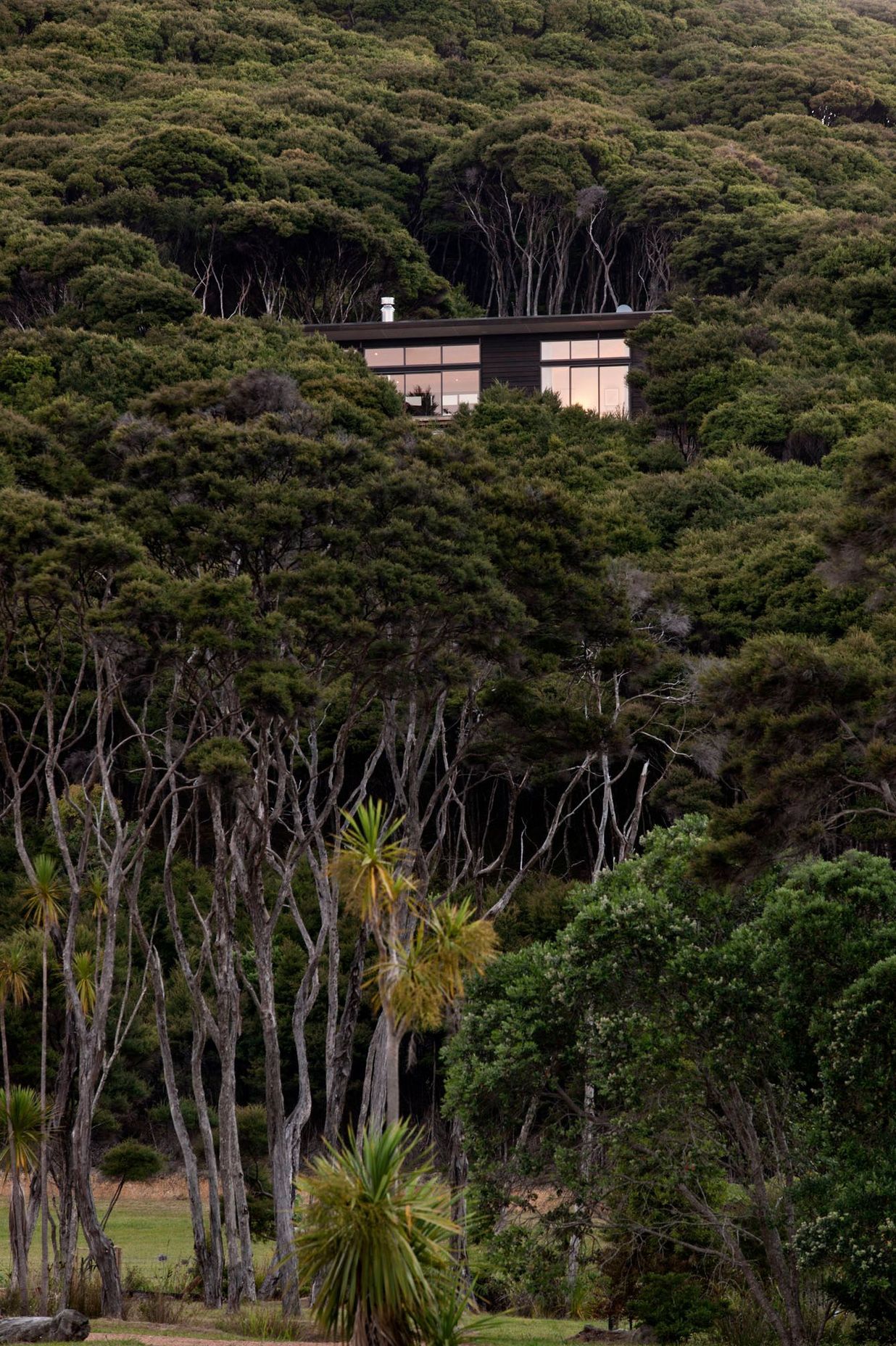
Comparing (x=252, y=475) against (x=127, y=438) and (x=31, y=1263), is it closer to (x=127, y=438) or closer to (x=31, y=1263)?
(x=127, y=438)

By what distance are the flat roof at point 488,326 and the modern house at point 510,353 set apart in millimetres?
25

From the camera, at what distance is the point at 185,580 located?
26531 mm

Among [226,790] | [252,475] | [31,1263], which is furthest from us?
[31,1263]

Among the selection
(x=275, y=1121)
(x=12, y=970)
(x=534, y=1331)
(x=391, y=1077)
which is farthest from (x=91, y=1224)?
(x=391, y=1077)

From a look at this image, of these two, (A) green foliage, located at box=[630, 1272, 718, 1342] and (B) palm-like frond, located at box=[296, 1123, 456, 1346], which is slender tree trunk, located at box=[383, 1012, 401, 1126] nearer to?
(B) palm-like frond, located at box=[296, 1123, 456, 1346]

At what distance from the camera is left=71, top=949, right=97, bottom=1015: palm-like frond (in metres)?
26.5

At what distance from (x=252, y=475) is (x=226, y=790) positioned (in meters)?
5.22

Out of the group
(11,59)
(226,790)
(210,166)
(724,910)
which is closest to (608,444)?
(210,166)

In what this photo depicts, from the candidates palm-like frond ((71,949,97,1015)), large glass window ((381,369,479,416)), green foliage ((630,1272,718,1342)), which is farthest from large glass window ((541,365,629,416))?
green foliage ((630,1272,718,1342))

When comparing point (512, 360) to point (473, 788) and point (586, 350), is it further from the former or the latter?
point (473, 788)

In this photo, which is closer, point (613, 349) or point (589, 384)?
point (589, 384)

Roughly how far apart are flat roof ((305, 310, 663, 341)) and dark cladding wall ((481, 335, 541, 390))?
1.00ft

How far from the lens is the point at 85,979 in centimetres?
2659

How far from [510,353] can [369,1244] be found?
47542 mm
